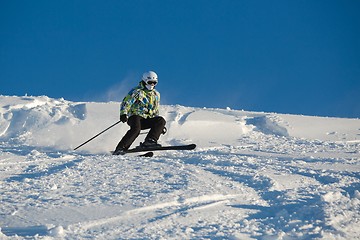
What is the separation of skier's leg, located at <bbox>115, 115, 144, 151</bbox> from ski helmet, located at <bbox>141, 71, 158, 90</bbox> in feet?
1.99

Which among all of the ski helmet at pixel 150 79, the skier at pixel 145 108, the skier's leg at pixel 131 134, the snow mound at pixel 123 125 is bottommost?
the skier's leg at pixel 131 134

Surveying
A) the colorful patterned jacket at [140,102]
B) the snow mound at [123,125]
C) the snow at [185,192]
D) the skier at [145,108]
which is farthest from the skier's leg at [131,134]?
the snow mound at [123,125]

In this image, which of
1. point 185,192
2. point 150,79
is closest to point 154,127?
point 150,79

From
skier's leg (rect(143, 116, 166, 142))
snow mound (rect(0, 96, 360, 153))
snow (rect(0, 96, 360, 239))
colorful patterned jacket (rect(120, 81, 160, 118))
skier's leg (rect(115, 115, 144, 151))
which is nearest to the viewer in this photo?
snow (rect(0, 96, 360, 239))

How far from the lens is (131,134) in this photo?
8.88m

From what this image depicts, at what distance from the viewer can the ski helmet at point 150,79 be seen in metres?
9.31

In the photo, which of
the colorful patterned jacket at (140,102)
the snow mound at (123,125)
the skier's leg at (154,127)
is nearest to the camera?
the skier's leg at (154,127)

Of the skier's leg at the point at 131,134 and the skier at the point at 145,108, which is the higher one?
the skier at the point at 145,108

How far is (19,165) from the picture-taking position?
7566mm

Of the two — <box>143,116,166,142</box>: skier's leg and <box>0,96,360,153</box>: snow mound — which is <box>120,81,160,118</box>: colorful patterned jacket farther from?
<box>0,96,360,153</box>: snow mound

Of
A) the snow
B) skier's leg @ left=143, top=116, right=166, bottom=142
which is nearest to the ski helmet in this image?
skier's leg @ left=143, top=116, right=166, bottom=142

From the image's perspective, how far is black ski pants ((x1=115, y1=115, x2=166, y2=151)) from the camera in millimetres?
8828

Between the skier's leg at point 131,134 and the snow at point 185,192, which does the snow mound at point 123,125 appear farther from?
the skier's leg at point 131,134

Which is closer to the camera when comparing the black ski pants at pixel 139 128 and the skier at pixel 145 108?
the black ski pants at pixel 139 128
